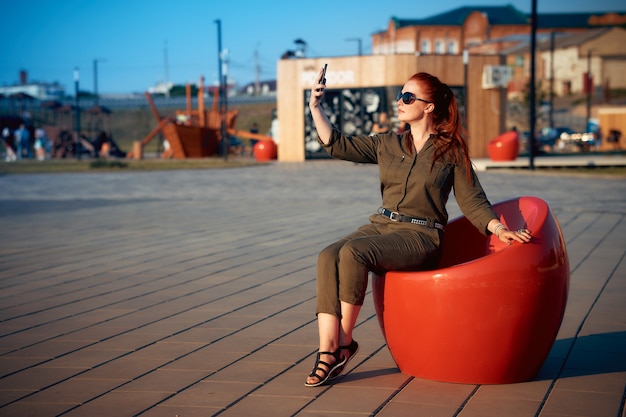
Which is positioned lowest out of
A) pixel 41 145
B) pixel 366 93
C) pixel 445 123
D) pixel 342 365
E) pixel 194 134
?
pixel 41 145

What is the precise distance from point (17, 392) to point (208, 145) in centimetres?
3702

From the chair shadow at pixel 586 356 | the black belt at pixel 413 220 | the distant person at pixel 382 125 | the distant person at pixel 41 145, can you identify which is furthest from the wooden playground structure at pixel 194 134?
the black belt at pixel 413 220

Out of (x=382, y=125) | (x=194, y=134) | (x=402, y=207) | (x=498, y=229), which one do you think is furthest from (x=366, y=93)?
(x=498, y=229)

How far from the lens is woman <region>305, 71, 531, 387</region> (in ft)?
14.3

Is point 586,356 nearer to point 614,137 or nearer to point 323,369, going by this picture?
point 323,369

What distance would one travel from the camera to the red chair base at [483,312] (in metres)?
4.23

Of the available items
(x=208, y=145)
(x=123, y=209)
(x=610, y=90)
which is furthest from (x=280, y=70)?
(x=610, y=90)

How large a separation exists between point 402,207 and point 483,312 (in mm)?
727

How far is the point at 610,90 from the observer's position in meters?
86.5

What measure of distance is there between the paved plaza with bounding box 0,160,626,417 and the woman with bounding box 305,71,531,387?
35cm

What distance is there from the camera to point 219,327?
18.7 feet

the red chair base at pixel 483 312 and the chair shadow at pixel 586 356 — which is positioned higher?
the red chair base at pixel 483 312

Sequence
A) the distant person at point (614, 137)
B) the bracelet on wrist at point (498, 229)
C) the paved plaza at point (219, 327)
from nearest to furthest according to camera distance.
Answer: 1. the paved plaza at point (219, 327)
2. the bracelet on wrist at point (498, 229)
3. the distant person at point (614, 137)

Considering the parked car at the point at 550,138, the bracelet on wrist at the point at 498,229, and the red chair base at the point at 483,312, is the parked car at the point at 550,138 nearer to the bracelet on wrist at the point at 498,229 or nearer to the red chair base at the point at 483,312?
the bracelet on wrist at the point at 498,229
